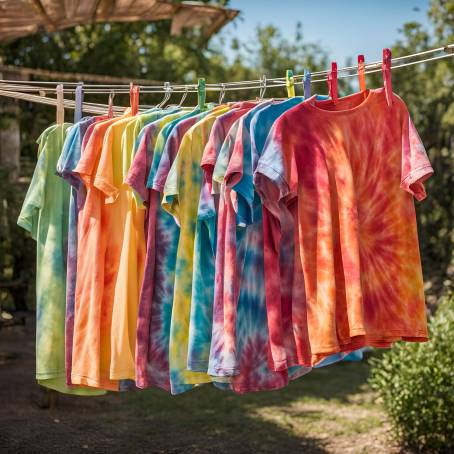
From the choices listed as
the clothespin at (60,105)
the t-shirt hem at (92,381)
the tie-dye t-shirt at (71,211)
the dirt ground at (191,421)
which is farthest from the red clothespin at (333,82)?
the dirt ground at (191,421)

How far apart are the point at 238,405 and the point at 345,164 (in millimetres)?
4644

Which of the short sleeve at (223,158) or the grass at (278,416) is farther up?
the short sleeve at (223,158)

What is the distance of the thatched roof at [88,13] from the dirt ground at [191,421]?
9.24ft

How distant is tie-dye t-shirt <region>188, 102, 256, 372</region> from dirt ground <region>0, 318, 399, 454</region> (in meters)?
2.69

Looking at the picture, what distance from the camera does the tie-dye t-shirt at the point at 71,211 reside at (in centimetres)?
307

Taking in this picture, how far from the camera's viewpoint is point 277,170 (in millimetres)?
2643

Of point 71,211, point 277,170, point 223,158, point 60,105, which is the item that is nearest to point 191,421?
point 71,211

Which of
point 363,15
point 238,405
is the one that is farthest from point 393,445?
point 363,15

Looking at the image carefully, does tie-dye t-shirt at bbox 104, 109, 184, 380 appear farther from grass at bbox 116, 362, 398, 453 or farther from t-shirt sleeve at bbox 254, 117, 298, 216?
grass at bbox 116, 362, 398, 453

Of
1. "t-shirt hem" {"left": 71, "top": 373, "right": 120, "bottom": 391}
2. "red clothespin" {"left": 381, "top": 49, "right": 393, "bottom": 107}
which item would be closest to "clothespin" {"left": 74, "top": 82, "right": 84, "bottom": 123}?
"t-shirt hem" {"left": 71, "top": 373, "right": 120, "bottom": 391}

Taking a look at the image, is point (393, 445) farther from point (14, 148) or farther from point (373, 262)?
point (14, 148)

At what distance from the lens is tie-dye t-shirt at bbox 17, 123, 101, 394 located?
314cm

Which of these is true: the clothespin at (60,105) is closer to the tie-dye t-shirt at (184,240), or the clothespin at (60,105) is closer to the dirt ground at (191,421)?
the tie-dye t-shirt at (184,240)

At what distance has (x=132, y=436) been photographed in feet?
19.1
